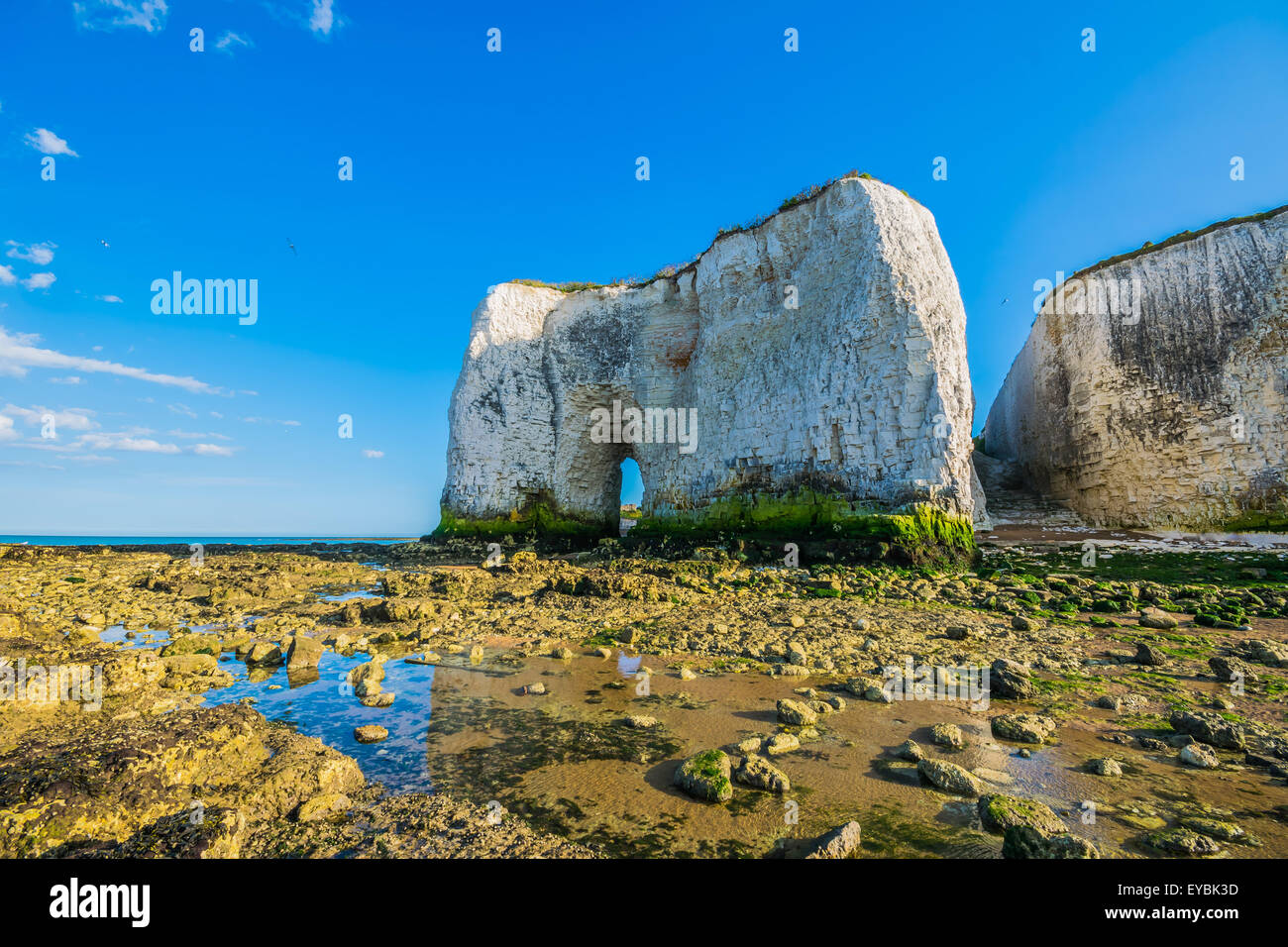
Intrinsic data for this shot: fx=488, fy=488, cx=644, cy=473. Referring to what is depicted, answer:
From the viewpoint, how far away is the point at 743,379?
18672 millimetres

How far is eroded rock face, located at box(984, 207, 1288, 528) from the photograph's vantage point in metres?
15.9

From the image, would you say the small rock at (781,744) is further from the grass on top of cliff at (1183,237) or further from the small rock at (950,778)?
the grass on top of cliff at (1183,237)

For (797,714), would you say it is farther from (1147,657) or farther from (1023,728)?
(1147,657)

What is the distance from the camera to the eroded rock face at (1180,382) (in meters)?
15.9

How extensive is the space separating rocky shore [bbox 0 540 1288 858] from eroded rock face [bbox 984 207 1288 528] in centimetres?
990

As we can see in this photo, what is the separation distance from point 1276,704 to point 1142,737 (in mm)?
2022

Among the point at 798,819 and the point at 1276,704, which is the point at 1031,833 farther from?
the point at 1276,704

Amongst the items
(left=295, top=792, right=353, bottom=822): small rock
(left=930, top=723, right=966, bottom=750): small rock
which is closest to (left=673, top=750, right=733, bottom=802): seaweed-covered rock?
(left=930, top=723, right=966, bottom=750): small rock

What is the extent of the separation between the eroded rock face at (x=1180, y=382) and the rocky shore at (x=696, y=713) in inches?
390

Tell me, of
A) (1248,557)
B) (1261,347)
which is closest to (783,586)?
(1248,557)

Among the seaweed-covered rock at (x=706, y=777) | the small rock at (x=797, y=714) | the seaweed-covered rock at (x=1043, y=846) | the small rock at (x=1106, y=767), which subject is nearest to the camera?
the seaweed-covered rock at (x=1043, y=846)

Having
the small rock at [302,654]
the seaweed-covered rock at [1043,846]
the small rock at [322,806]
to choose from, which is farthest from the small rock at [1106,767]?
the small rock at [302,654]

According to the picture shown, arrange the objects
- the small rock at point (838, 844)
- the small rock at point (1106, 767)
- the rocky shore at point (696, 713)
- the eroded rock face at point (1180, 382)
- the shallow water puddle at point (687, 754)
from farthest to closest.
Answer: the eroded rock face at point (1180, 382) < the small rock at point (1106, 767) < the shallow water puddle at point (687, 754) < the rocky shore at point (696, 713) < the small rock at point (838, 844)

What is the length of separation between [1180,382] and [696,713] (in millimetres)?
23132
